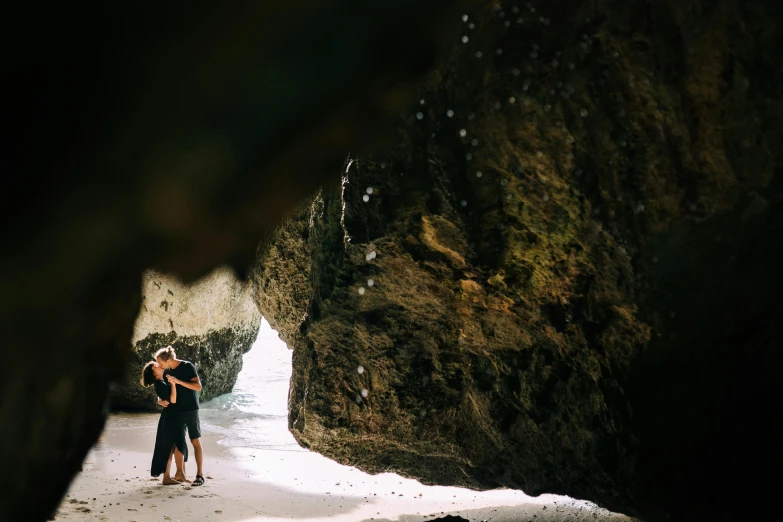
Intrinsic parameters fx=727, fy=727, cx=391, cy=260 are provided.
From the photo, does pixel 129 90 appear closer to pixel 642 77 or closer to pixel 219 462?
pixel 642 77

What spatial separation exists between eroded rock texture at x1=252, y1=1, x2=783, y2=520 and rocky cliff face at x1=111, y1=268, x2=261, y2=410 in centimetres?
558

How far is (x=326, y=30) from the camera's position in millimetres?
2441

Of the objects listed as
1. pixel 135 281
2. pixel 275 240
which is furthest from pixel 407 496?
pixel 135 281

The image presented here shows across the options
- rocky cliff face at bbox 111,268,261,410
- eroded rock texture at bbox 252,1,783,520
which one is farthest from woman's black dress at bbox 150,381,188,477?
rocky cliff face at bbox 111,268,261,410

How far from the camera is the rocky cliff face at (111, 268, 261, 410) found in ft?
34.1

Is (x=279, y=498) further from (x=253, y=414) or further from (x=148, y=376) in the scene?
(x=253, y=414)

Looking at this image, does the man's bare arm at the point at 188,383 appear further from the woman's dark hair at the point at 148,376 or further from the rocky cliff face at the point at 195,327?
the rocky cliff face at the point at 195,327

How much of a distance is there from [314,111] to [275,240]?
4.14 metres

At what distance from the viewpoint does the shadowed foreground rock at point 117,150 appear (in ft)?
6.86

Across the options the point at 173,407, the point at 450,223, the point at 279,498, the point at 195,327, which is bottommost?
the point at 279,498

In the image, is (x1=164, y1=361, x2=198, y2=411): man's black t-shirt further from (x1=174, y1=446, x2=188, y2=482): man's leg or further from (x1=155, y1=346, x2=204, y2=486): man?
(x1=174, y1=446, x2=188, y2=482): man's leg

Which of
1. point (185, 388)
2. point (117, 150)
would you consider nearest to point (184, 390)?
point (185, 388)

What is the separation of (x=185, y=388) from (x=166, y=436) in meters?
0.45

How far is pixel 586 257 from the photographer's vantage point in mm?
4027
